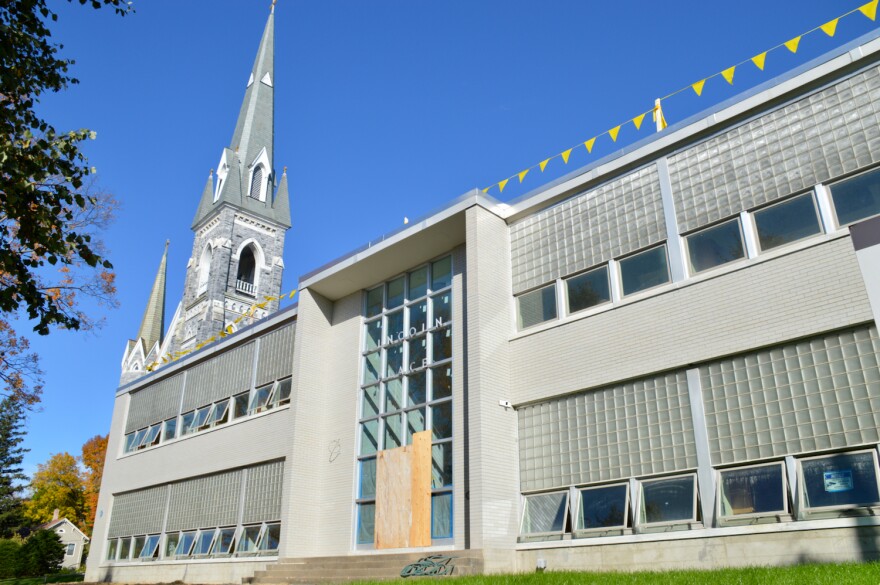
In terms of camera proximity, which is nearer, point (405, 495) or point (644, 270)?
point (644, 270)

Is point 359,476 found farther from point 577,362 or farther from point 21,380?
point 21,380

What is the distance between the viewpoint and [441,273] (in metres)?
16.3

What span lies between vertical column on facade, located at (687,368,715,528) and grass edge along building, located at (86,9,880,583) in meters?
0.05

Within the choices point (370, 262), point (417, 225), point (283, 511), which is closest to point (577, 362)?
point (417, 225)

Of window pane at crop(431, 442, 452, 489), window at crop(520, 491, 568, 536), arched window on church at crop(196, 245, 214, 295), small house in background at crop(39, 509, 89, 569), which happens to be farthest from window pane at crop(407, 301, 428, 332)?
small house in background at crop(39, 509, 89, 569)

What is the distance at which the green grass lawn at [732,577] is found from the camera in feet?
23.4

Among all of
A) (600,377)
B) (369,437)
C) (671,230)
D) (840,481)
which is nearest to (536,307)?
(600,377)

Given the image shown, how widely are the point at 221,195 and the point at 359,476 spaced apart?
53.3m

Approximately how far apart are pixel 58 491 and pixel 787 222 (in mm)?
71176

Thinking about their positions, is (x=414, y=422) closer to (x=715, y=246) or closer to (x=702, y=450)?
(x=702, y=450)

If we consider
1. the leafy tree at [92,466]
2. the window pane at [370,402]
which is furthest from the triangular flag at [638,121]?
the leafy tree at [92,466]

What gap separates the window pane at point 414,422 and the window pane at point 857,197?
8.65 metres

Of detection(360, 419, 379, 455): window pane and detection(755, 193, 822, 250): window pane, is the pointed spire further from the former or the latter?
detection(755, 193, 822, 250): window pane

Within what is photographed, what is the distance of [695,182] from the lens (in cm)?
1219
